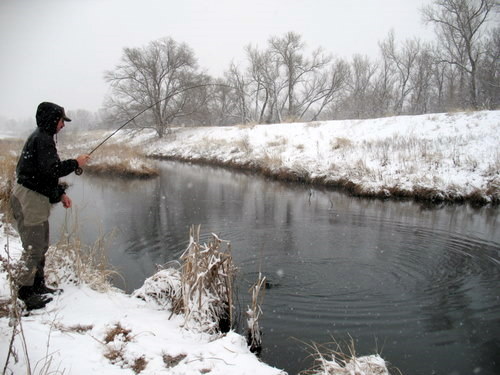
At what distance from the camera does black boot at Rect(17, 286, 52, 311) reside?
→ 320 cm

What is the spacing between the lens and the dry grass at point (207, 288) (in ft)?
11.4

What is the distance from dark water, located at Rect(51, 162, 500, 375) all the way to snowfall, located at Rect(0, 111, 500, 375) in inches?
40.2

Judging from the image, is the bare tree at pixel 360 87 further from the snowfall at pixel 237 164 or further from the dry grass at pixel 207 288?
the dry grass at pixel 207 288

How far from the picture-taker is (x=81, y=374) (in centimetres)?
234

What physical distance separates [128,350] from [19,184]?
202 cm

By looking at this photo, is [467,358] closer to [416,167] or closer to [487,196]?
[487,196]

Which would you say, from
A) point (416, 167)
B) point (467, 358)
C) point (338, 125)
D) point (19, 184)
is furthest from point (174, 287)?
point (338, 125)

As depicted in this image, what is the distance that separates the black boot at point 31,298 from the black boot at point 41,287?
0.07 metres

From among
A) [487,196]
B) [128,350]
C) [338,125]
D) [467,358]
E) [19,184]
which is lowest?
[467,358]

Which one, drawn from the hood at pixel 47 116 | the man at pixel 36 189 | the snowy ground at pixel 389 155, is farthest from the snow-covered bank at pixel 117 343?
the snowy ground at pixel 389 155

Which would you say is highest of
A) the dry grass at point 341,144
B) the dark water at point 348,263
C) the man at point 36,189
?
the dry grass at point 341,144

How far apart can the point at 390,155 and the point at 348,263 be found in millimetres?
9202

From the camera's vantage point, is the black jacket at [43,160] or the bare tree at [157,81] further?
the bare tree at [157,81]

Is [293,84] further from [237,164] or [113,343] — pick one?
[113,343]
